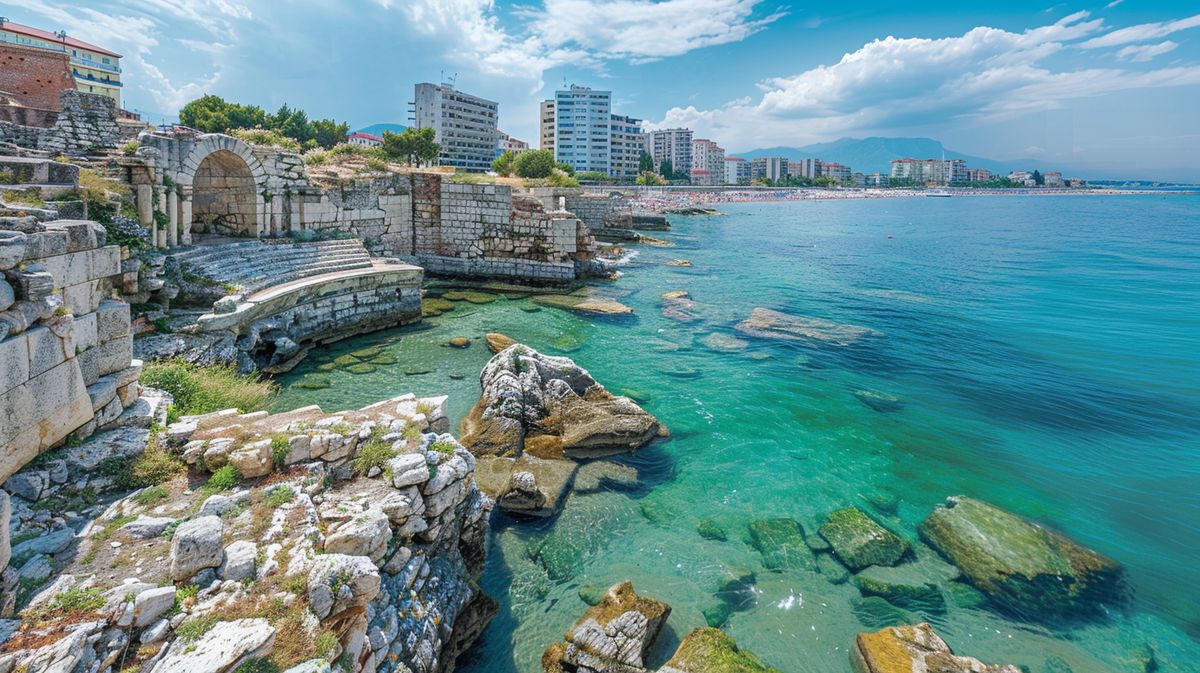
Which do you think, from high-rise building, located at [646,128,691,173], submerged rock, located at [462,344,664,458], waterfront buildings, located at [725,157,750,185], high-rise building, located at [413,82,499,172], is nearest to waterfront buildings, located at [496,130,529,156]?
high-rise building, located at [413,82,499,172]

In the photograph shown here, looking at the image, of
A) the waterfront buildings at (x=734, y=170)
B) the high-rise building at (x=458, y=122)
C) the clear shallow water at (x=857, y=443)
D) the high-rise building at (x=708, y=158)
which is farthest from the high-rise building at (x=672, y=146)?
the clear shallow water at (x=857, y=443)

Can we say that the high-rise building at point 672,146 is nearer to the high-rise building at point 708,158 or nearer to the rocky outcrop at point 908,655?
the high-rise building at point 708,158

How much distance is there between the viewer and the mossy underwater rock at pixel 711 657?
5.55 metres

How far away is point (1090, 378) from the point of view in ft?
49.7

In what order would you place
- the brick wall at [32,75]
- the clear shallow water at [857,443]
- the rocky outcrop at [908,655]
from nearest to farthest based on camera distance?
the rocky outcrop at [908,655] → the clear shallow water at [857,443] → the brick wall at [32,75]

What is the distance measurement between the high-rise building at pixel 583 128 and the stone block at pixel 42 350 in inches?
4930

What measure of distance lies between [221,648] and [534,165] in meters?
47.4

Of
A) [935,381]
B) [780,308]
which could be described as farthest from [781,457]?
[780,308]

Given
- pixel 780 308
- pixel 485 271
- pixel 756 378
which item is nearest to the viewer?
pixel 756 378

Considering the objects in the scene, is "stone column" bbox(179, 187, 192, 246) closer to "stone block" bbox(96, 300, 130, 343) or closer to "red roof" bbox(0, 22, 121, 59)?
"stone block" bbox(96, 300, 130, 343)

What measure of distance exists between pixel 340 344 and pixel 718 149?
608 ft

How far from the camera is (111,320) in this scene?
238 inches

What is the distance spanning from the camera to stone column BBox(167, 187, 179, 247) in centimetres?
1289

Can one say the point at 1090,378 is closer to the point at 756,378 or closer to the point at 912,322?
the point at 912,322
